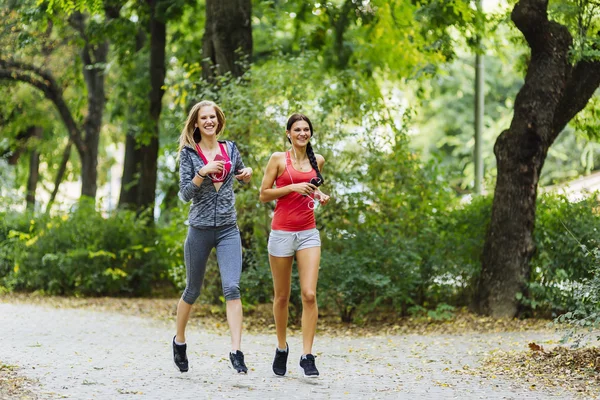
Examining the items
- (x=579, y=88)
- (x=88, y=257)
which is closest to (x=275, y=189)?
(x=579, y=88)

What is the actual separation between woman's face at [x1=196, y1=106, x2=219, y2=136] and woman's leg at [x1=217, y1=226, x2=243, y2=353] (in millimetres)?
786

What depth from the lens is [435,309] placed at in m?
13.1

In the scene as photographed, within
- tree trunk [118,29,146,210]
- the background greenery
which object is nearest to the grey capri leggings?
the background greenery

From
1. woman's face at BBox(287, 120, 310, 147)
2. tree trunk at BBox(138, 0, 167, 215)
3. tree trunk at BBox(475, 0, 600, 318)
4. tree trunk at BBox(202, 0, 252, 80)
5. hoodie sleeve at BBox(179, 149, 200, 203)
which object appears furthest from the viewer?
tree trunk at BBox(138, 0, 167, 215)

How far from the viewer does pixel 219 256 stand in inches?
295

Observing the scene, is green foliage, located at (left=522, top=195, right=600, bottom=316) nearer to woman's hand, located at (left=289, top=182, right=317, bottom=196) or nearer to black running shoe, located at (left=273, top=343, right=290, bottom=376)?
black running shoe, located at (left=273, top=343, right=290, bottom=376)

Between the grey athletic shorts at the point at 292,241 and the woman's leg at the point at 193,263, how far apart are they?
20.5 inches

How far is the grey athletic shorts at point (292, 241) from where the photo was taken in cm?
741

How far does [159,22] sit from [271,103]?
20.8 feet

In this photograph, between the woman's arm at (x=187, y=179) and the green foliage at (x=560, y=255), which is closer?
the woman's arm at (x=187, y=179)

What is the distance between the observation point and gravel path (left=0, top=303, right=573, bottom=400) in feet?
22.7

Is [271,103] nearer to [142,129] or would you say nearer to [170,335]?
[170,335]

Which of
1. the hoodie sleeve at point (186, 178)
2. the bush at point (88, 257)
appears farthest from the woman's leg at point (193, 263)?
the bush at point (88, 257)

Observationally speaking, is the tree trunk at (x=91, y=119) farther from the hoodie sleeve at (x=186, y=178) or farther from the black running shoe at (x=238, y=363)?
the black running shoe at (x=238, y=363)
